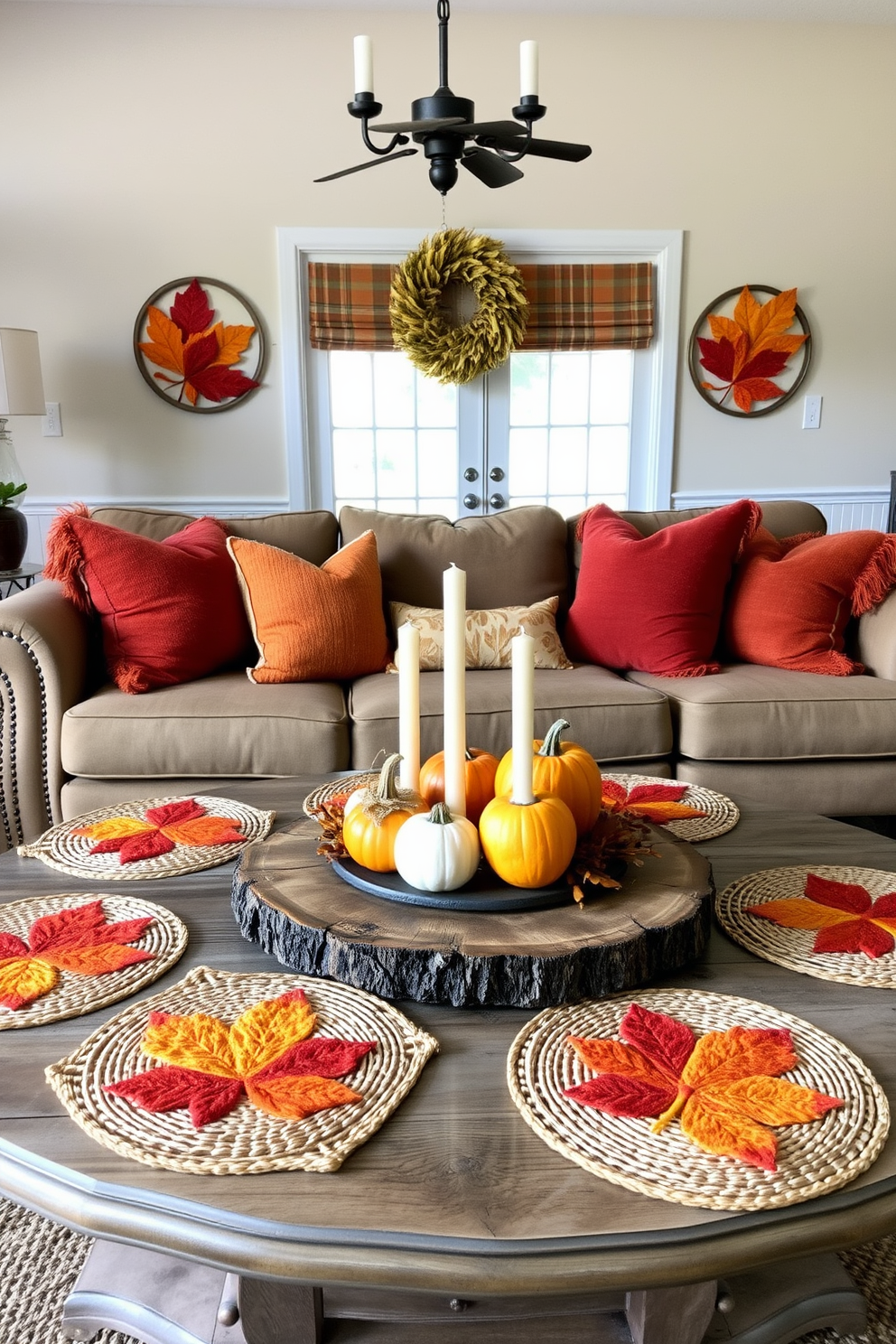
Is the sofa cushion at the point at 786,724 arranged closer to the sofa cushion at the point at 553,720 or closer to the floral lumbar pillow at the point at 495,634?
the sofa cushion at the point at 553,720

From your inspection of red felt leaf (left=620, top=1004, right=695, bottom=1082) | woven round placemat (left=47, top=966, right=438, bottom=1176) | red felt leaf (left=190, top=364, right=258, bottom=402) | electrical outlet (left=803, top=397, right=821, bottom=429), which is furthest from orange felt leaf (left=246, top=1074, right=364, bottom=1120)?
electrical outlet (left=803, top=397, right=821, bottom=429)

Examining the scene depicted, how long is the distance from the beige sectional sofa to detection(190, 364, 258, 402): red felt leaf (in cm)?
161

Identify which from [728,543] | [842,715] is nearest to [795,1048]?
[842,715]

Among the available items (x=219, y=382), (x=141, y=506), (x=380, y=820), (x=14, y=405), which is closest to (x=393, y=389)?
(x=219, y=382)

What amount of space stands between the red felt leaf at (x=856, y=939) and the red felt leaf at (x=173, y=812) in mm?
914

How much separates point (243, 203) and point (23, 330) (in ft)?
3.33

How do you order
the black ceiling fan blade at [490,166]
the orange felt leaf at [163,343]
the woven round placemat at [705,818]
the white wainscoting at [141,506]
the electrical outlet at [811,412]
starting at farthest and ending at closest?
the electrical outlet at [811,412] < the white wainscoting at [141,506] < the orange felt leaf at [163,343] < the black ceiling fan blade at [490,166] < the woven round placemat at [705,818]

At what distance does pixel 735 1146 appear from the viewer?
0.77 meters

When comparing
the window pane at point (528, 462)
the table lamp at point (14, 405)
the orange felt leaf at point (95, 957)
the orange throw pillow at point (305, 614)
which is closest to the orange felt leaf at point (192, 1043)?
the orange felt leaf at point (95, 957)

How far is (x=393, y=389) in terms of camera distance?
13.2 feet

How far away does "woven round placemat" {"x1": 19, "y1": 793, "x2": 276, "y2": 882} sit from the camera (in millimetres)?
1328

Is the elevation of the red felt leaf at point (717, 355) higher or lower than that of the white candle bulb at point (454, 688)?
higher

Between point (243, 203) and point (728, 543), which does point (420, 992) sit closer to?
point (728, 543)

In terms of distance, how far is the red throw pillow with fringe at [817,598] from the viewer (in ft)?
8.50
